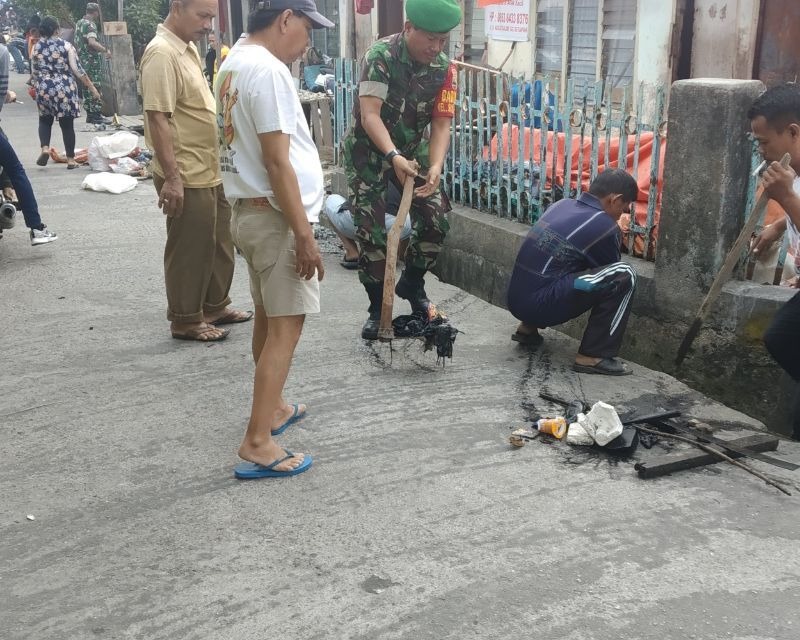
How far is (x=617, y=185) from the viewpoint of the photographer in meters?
4.54

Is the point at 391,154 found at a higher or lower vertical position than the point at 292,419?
higher

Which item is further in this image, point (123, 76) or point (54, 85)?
point (123, 76)

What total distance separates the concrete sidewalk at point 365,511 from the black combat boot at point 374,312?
0.11 m

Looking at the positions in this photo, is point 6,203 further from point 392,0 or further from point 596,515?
point 392,0

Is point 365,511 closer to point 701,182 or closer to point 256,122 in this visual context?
point 256,122

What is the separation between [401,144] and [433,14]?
76cm

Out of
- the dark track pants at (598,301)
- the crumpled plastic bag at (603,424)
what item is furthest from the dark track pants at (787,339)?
the crumpled plastic bag at (603,424)

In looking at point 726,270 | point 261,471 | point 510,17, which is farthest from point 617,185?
point 510,17

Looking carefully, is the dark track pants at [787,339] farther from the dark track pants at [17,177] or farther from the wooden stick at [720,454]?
the dark track pants at [17,177]

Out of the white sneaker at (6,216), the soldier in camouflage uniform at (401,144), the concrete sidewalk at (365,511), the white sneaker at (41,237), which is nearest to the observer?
the concrete sidewalk at (365,511)

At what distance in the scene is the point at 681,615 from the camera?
261cm

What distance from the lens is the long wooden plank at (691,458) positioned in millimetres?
3445

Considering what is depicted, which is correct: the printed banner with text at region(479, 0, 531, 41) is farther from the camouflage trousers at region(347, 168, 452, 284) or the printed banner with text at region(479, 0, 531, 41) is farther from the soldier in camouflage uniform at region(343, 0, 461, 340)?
the camouflage trousers at region(347, 168, 452, 284)

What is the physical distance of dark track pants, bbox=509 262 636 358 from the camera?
4.48 metres
